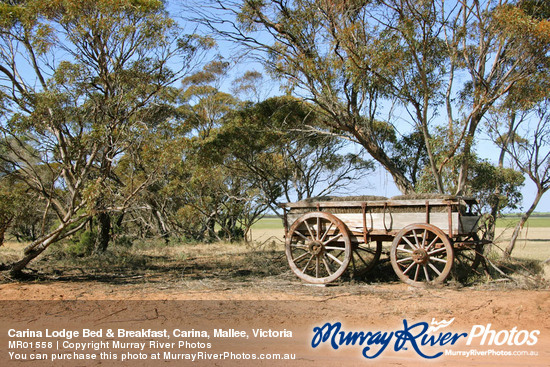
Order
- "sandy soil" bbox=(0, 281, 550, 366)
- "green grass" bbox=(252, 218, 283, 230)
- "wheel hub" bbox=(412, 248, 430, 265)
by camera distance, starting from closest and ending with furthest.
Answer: "sandy soil" bbox=(0, 281, 550, 366) < "wheel hub" bbox=(412, 248, 430, 265) < "green grass" bbox=(252, 218, 283, 230)

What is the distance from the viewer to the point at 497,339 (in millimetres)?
Answer: 5449

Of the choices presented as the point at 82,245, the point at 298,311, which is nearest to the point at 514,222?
the point at 298,311

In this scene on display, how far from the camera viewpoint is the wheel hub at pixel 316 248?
8.52 m

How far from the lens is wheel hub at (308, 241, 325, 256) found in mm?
8523

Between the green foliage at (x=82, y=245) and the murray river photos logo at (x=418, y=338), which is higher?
the green foliage at (x=82, y=245)

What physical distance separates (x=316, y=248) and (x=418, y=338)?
3253 mm

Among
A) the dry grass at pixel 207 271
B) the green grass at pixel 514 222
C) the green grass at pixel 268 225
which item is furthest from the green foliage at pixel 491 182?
the green grass at pixel 268 225

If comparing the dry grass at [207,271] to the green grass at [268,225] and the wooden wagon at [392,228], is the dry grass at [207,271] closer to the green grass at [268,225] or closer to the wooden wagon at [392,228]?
the wooden wagon at [392,228]

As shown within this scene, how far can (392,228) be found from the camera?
8227 millimetres

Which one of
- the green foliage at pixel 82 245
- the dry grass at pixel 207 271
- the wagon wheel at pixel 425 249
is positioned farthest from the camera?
the green foliage at pixel 82 245

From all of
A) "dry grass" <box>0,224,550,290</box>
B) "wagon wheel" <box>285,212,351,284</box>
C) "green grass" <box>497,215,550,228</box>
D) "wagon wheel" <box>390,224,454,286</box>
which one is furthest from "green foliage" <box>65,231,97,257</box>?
"green grass" <box>497,215,550,228</box>

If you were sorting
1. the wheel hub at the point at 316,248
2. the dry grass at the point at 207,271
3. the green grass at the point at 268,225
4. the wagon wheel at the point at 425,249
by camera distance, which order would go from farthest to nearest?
the green grass at the point at 268,225 < the dry grass at the point at 207,271 < the wheel hub at the point at 316,248 < the wagon wheel at the point at 425,249

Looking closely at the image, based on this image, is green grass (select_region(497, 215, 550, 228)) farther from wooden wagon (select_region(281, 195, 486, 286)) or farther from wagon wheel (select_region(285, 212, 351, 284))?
wagon wheel (select_region(285, 212, 351, 284))

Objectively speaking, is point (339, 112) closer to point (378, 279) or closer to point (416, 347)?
point (378, 279)
